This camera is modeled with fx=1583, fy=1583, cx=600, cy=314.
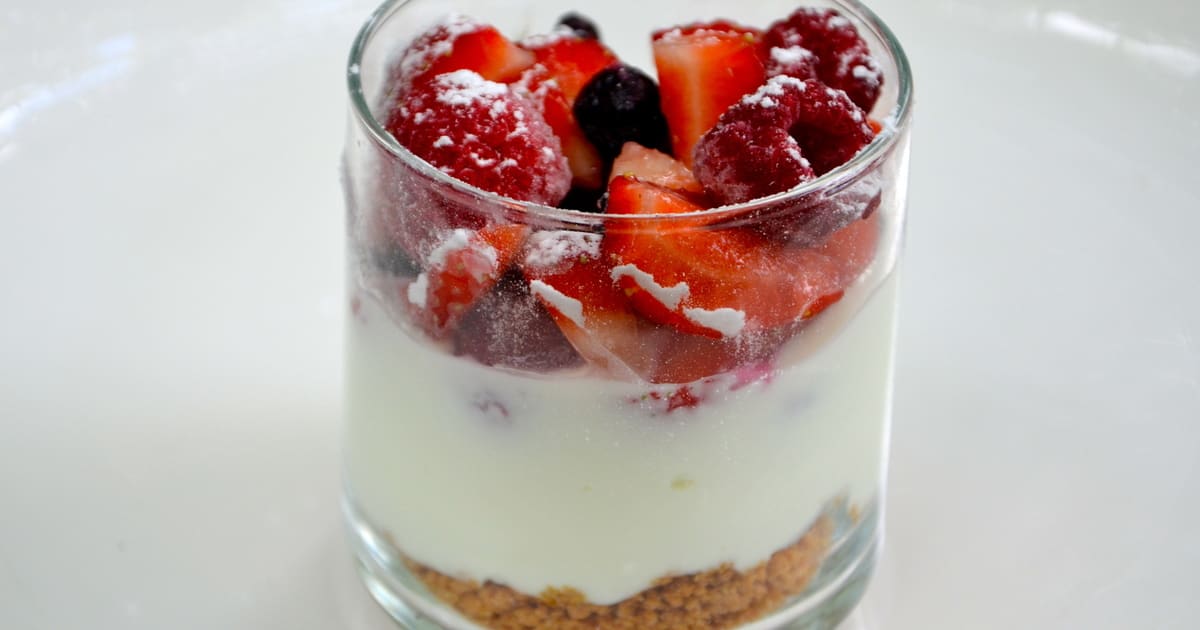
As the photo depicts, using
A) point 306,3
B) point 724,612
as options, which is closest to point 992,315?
point 724,612

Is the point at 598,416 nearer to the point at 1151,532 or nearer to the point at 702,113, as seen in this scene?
the point at 702,113

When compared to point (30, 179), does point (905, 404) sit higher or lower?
lower

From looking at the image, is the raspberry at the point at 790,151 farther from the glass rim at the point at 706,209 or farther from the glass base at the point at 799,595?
the glass base at the point at 799,595

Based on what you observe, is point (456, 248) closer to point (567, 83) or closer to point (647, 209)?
point (647, 209)

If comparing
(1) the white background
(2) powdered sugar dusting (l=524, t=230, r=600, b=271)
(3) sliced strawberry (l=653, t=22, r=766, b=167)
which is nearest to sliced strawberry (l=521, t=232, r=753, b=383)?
(2) powdered sugar dusting (l=524, t=230, r=600, b=271)

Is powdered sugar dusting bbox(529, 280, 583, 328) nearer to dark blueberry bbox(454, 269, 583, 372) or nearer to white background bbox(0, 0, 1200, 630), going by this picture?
dark blueberry bbox(454, 269, 583, 372)

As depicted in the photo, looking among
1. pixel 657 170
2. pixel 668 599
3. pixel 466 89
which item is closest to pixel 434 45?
pixel 466 89

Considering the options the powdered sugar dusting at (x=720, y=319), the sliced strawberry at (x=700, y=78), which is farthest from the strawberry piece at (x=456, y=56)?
the powdered sugar dusting at (x=720, y=319)
